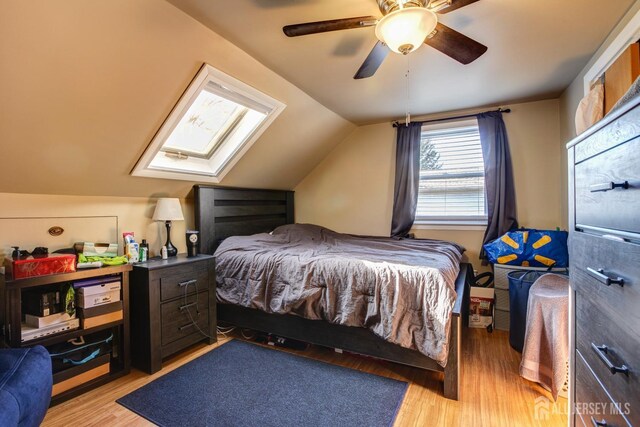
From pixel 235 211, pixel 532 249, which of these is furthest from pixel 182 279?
pixel 532 249

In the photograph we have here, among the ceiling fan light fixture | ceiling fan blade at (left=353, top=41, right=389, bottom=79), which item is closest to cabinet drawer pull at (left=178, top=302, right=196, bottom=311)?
ceiling fan blade at (left=353, top=41, right=389, bottom=79)

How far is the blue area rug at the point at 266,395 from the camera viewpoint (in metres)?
1.63

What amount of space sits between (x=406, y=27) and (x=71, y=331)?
98.0 inches

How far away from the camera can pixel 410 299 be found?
1.90 m

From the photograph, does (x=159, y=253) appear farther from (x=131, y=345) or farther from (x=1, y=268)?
(x=1, y=268)

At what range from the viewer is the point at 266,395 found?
1836mm

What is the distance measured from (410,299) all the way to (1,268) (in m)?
2.44

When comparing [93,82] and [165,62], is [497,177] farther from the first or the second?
[93,82]

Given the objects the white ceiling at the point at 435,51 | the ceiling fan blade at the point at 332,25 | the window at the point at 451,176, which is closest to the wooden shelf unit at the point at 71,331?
the white ceiling at the point at 435,51

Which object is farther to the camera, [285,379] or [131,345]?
[131,345]

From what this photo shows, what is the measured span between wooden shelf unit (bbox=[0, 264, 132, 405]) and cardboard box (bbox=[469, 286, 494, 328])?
9.46 ft

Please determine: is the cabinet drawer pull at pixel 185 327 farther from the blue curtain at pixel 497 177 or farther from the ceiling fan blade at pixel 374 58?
the blue curtain at pixel 497 177

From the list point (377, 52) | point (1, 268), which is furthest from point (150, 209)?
point (377, 52)

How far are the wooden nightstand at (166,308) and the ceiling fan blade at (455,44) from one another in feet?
7.21
